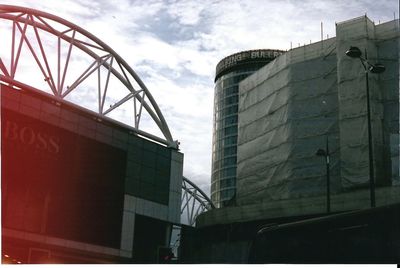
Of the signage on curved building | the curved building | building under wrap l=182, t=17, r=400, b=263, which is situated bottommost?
building under wrap l=182, t=17, r=400, b=263

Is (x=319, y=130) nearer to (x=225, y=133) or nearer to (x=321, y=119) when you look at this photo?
(x=321, y=119)

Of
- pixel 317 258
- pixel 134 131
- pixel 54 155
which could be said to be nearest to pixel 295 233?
pixel 317 258

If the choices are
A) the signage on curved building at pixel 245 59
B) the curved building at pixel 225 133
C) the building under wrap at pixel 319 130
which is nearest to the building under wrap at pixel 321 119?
the building under wrap at pixel 319 130

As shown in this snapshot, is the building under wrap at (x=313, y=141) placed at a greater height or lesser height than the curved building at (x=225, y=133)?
lesser

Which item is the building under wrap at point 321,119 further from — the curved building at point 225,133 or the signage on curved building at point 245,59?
the curved building at point 225,133

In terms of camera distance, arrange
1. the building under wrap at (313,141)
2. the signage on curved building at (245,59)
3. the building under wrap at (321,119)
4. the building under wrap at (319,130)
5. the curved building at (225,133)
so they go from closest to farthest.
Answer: the building under wrap at (313,141)
the building under wrap at (319,130)
the building under wrap at (321,119)
the signage on curved building at (245,59)
the curved building at (225,133)

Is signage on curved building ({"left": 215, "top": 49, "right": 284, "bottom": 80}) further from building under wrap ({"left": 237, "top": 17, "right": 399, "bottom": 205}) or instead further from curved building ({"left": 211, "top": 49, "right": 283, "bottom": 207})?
building under wrap ({"left": 237, "top": 17, "right": 399, "bottom": 205})

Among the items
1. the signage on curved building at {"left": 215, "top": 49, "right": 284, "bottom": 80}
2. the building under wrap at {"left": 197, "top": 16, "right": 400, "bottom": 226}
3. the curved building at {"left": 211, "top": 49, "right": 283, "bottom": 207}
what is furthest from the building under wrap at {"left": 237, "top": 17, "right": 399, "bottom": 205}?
the curved building at {"left": 211, "top": 49, "right": 283, "bottom": 207}

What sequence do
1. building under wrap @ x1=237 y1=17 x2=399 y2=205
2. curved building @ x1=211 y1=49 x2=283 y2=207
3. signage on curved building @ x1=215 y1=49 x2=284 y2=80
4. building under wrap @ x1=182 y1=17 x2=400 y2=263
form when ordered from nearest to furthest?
building under wrap @ x1=182 y1=17 x2=400 y2=263
building under wrap @ x1=237 y1=17 x2=399 y2=205
signage on curved building @ x1=215 y1=49 x2=284 y2=80
curved building @ x1=211 y1=49 x2=283 y2=207

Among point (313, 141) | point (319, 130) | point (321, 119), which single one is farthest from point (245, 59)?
point (313, 141)

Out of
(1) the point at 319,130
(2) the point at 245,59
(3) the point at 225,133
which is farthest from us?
(3) the point at 225,133

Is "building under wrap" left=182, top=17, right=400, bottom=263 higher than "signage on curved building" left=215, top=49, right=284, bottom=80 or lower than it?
lower

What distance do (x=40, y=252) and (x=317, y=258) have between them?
20.9 metres

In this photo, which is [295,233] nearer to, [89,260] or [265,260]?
[265,260]
